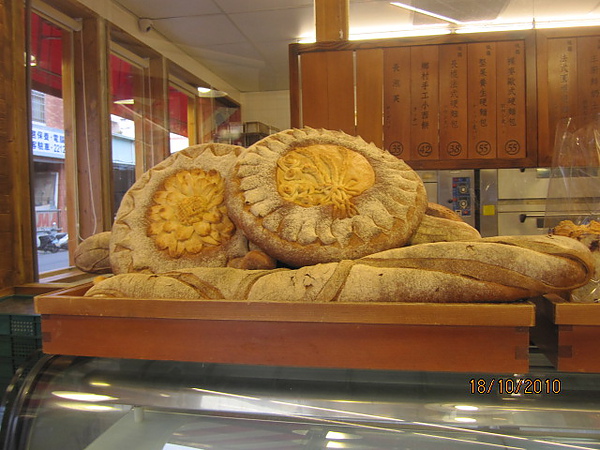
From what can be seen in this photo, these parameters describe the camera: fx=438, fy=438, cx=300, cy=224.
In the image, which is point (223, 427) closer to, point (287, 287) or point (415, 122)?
point (287, 287)

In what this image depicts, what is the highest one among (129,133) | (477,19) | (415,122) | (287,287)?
(477,19)

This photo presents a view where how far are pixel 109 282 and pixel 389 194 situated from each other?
24.3 inches

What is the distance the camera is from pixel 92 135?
281 cm

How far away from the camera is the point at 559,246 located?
76 cm

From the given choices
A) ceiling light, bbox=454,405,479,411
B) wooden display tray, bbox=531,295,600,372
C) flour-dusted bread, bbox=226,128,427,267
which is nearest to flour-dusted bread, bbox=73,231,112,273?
flour-dusted bread, bbox=226,128,427,267

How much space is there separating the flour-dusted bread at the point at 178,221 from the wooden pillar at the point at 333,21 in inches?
40.2

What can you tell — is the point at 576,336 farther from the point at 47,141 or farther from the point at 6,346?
the point at 47,141

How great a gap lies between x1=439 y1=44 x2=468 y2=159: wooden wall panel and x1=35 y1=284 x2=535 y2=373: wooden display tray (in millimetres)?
1153

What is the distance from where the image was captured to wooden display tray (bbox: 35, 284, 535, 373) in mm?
731

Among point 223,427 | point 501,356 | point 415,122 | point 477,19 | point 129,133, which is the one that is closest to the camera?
point 501,356

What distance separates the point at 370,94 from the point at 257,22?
117 cm

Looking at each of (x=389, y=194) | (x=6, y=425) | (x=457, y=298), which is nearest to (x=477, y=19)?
(x=389, y=194)

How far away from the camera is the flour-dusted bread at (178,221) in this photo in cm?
99
